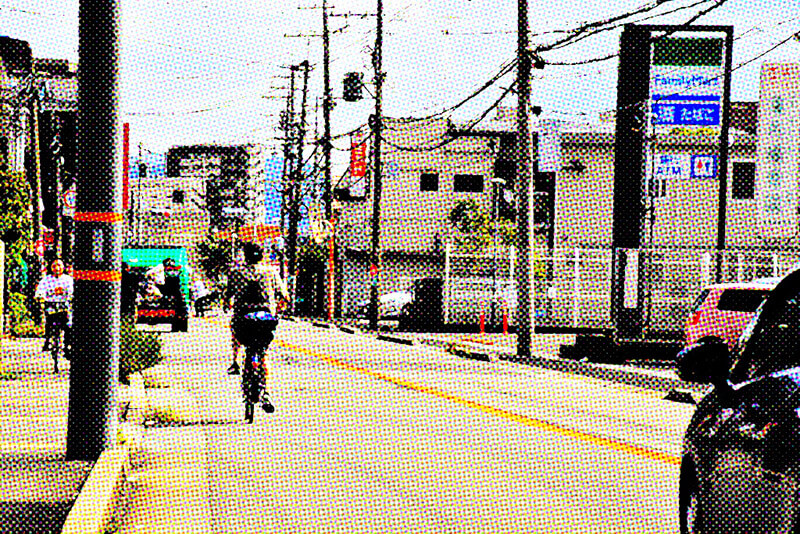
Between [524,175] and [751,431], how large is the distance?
2322 cm

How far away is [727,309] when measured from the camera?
763 inches

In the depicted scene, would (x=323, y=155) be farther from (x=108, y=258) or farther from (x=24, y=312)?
(x=108, y=258)

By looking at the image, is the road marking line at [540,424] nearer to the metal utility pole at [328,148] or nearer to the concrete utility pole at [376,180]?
the concrete utility pole at [376,180]

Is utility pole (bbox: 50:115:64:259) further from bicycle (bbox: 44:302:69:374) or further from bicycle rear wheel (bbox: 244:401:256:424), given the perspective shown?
bicycle rear wheel (bbox: 244:401:256:424)

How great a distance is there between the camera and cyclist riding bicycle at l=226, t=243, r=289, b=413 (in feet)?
42.6

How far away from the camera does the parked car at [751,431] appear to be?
4.46 meters

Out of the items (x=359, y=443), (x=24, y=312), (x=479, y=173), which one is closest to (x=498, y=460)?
(x=359, y=443)

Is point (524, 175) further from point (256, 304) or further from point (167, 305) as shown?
point (167, 305)

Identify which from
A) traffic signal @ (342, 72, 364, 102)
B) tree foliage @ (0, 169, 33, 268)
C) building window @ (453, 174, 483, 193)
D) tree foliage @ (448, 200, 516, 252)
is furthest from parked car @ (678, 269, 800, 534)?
building window @ (453, 174, 483, 193)

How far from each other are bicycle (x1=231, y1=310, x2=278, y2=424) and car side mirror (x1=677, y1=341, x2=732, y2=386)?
761 cm

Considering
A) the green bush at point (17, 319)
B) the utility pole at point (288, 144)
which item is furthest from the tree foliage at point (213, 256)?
the green bush at point (17, 319)

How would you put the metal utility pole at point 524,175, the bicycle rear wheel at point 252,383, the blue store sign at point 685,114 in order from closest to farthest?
the bicycle rear wheel at point 252,383, the metal utility pole at point 524,175, the blue store sign at point 685,114

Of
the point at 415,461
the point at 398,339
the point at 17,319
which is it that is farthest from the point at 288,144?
the point at 415,461

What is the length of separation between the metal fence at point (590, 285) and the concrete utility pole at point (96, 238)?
1123 inches
